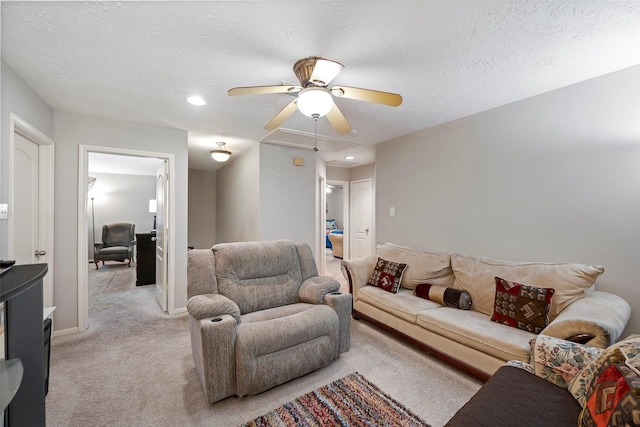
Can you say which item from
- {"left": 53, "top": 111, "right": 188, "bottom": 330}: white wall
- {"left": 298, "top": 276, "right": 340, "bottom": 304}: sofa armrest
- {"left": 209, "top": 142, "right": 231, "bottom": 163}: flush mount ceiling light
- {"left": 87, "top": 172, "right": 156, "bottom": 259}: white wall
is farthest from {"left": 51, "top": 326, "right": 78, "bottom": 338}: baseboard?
{"left": 87, "top": 172, "right": 156, "bottom": 259}: white wall

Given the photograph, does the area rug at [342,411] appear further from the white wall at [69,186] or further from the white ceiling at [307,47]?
the white wall at [69,186]

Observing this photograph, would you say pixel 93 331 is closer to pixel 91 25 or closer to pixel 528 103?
pixel 91 25

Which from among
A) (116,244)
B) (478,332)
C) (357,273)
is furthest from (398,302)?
(116,244)

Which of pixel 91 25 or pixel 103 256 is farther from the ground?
pixel 91 25

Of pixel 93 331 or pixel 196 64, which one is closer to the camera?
pixel 196 64

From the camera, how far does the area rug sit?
1665mm

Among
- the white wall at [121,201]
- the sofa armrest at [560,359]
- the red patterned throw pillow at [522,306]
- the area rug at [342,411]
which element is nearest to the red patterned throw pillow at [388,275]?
the red patterned throw pillow at [522,306]

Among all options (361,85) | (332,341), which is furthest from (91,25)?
(332,341)

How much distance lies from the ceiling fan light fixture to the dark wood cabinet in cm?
431

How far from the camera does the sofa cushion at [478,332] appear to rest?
1.88 metres

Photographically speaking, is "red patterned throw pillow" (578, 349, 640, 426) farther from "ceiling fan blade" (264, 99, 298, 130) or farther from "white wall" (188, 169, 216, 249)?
"white wall" (188, 169, 216, 249)

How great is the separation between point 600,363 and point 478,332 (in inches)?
35.5

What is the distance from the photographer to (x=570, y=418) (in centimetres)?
115

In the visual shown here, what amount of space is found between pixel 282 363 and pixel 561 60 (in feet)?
9.80
